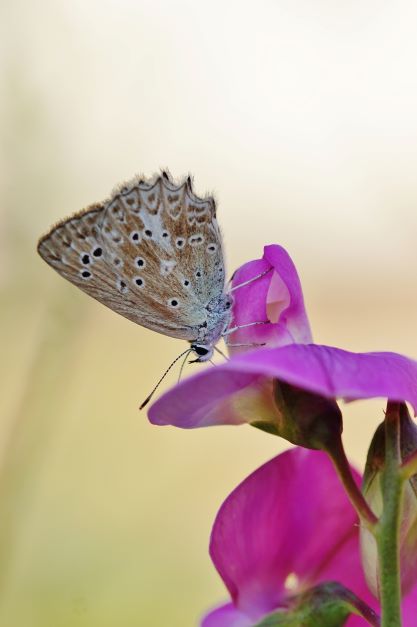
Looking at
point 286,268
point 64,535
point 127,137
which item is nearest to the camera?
point 286,268

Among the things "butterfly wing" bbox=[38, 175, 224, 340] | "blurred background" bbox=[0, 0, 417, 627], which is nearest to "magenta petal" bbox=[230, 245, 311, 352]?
"butterfly wing" bbox=[38, 175, 224, 340]

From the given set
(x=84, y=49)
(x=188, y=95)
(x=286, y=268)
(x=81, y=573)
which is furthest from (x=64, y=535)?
(x=286, y=268)

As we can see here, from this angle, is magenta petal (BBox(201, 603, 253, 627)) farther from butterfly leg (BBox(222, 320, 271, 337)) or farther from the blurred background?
the blurred background

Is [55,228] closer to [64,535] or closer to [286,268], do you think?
[286,268]

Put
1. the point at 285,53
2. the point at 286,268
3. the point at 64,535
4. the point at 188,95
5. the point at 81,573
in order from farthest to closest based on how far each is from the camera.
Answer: the point at 285,53 → the point at 188,95 → the point at 64,535 → the point at 81,573 → the point at 286,268

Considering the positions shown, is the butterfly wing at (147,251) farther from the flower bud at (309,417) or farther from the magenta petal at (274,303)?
the flower bud at (309,417)

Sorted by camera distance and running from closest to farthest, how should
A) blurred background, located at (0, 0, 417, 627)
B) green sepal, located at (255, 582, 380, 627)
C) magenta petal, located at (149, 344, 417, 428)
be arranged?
magenta petal, located at (149, 344, 417, 428), green sepal, located at (255, 582, 380, 627), blurred background, located at (0, 0, 417, 627)
